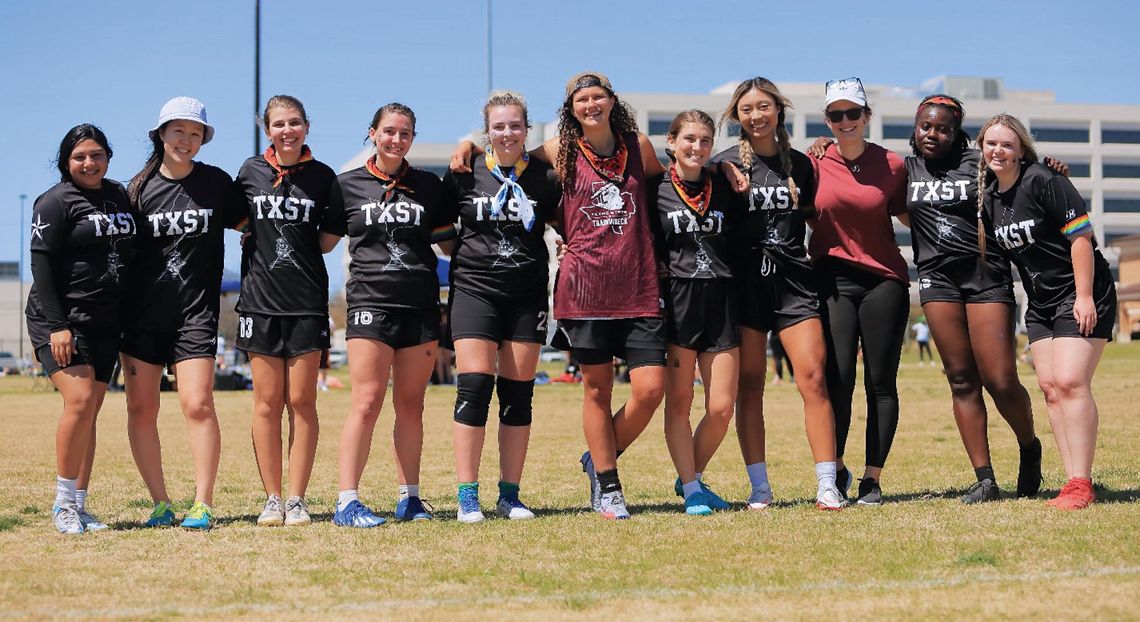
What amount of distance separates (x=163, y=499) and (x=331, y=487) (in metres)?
2.34

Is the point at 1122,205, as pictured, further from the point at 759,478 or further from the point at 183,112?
the point at 183,112

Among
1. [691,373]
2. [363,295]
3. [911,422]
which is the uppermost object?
[363,295]

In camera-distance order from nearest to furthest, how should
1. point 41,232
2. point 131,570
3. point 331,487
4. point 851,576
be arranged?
1. point 851,576
2. point 131,570
3. point 41,232
4. point 331,487

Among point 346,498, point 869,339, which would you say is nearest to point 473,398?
point 346,498

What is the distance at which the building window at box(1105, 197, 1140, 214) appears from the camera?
102750 mm

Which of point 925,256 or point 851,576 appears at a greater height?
point 925,256

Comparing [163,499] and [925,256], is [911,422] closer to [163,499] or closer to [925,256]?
[925,256]

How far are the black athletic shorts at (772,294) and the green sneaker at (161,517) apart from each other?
3437mm

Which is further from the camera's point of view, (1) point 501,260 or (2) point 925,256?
(2) point 925,256

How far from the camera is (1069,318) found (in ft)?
22.5

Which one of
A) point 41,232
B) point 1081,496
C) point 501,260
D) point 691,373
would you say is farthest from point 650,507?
point 41,232

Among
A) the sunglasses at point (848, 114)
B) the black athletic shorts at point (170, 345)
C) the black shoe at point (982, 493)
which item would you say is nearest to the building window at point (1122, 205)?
the black shoe at point (982, 493)

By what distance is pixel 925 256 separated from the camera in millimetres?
7285

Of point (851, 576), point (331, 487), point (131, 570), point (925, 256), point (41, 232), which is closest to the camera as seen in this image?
point (851, 576)
